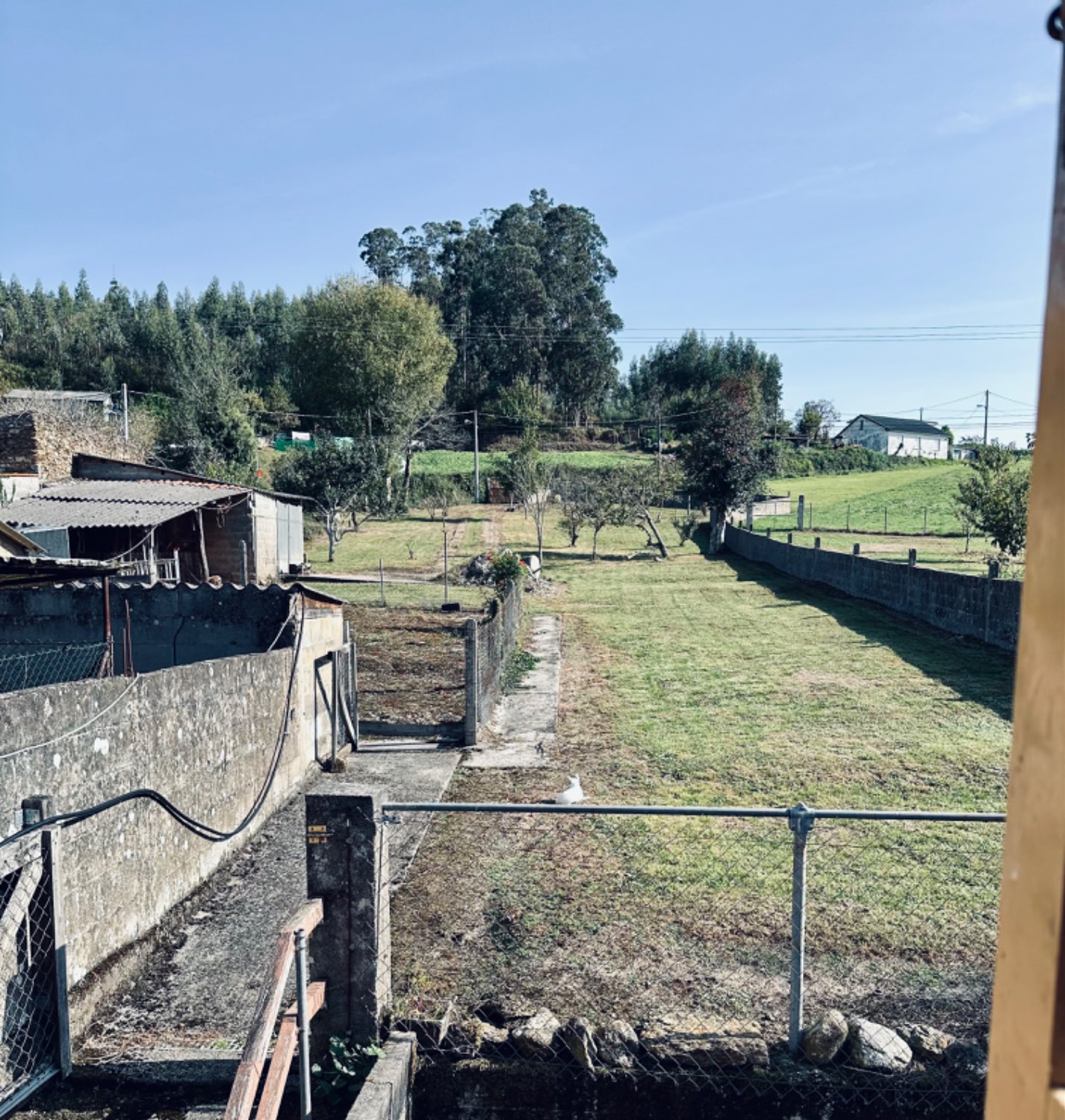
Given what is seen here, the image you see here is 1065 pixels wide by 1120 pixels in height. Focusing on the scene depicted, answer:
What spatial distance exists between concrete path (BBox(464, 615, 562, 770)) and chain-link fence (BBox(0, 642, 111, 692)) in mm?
4163

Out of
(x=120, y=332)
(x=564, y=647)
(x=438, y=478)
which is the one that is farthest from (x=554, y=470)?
(x=120, y=332)

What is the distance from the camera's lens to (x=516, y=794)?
868 cm

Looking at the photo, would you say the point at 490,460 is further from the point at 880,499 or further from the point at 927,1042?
the point at 927,1042

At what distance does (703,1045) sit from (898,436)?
8415 cm

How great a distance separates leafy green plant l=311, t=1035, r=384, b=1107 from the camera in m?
3.95

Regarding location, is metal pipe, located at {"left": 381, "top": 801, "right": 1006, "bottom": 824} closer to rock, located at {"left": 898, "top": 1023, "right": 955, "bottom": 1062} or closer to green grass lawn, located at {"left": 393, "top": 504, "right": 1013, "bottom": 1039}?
rock, located at {"left": 898, "top": 1023, "right": 955, "bottom": 1062}

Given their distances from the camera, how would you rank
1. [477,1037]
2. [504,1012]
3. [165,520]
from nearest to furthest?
[477,1037] < [504,1012] < [165,520]

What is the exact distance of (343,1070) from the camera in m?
4.00

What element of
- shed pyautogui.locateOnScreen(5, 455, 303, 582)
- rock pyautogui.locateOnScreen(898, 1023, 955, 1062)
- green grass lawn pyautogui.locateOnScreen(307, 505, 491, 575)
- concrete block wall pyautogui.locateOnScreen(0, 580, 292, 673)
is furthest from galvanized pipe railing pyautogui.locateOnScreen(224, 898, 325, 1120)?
green grass lawn pyautogui.locateOnScreen(307, 505, 491, 575)

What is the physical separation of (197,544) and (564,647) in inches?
428

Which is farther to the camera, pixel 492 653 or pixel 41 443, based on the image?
pixel 41 443

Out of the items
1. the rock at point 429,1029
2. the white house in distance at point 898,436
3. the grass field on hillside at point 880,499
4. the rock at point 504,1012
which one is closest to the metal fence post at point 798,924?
the rock at point 504,1012

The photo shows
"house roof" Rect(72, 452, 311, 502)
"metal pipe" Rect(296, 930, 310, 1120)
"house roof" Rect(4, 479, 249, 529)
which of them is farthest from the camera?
"house roof" Rect(72, 452, 311, 502)

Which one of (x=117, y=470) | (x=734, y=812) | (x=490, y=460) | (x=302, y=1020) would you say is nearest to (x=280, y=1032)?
(x=302, y=1020)
